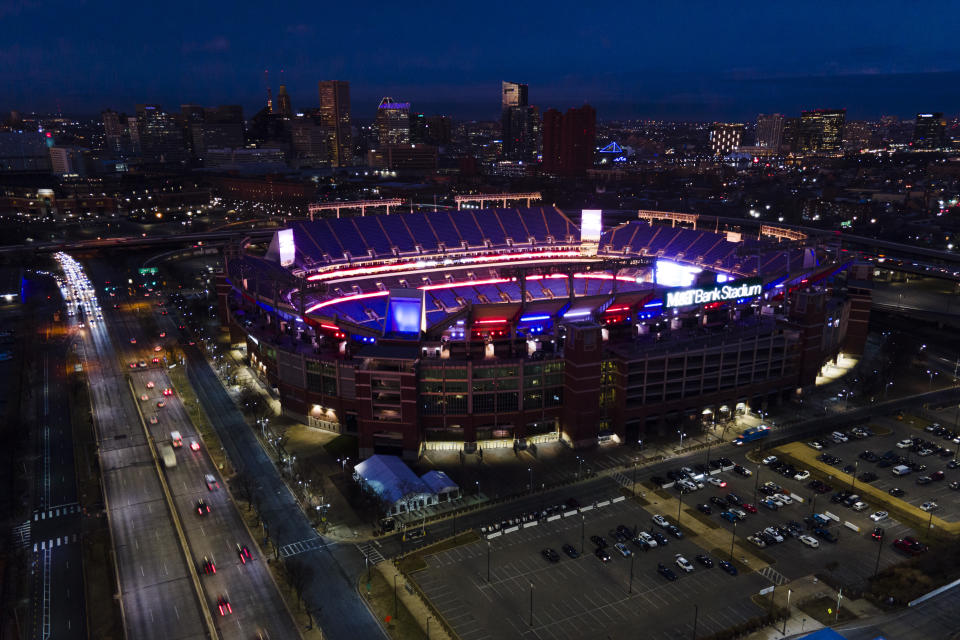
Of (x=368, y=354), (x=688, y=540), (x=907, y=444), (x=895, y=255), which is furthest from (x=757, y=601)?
(x=895, y=255)

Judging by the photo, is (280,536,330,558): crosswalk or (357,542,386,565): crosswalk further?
(280,536,330,558): crosswalk

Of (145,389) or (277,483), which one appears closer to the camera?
(277,483)

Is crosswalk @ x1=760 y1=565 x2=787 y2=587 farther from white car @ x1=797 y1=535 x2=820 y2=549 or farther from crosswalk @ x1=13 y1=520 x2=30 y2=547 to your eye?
crosswalk @ x1=13 y1=520 x2=30 y2=547

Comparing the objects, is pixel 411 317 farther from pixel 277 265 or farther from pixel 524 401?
pixel 277 265

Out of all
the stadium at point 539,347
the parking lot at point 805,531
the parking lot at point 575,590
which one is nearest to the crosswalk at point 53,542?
the stadium at point 539,347

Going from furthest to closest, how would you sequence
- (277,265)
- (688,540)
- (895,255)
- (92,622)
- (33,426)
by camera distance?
1. (895,255)
2. (277,265)
3. (33,426)
4. (688,540)
5. (92,622)

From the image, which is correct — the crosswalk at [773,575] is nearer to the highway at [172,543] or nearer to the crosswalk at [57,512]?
the highway at [172,543]

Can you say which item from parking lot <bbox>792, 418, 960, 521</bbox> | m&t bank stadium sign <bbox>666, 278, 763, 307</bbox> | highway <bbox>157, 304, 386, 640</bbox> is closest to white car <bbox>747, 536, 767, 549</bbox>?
parking lot <bbox>792, 418, 960, 521</bbox>
